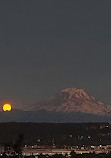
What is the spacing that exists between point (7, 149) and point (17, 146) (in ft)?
18.3

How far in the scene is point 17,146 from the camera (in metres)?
91.4

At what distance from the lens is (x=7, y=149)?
9625cm

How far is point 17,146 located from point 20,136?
5.09 meters

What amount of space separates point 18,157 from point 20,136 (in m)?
5.46

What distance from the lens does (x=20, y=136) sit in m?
87.0

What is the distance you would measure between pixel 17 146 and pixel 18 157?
7.34 feet

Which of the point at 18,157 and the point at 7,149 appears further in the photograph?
the point at 7,149

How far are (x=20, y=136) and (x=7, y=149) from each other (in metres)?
10.5

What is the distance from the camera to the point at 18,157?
90.2 metres

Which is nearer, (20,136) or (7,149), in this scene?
(20,136)
